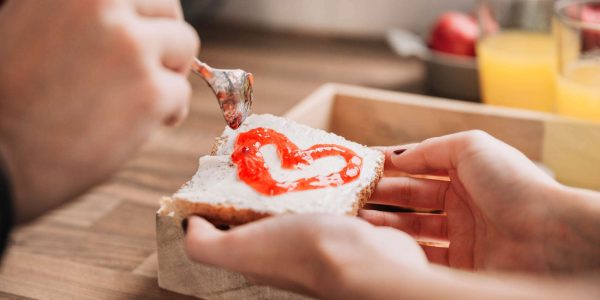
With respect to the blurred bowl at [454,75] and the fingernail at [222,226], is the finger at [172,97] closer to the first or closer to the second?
the fingernail at [222,226]

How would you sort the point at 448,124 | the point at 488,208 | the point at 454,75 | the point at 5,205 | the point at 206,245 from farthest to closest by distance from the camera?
the point at 454,75 → the point at 448,124 → the point at 488,208 → the point at 206,245 → the point at 5,205

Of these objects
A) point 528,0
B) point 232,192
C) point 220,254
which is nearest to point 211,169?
point 232,192

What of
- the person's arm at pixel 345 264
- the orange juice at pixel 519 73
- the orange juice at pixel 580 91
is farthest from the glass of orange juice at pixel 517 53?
the person's arm at pixel 345 264

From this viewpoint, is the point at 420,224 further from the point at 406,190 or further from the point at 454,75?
the point at 454,75

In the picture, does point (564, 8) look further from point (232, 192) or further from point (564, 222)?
point (232, 192)

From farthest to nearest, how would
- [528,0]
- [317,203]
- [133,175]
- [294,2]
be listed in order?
1. [294,2]
2. [528,0]
3. [133,175]
4. [317,203]

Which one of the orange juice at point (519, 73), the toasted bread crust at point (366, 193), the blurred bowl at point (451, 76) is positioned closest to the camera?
the toasted bread crust at point (366, 193)

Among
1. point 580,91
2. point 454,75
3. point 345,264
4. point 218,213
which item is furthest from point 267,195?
point 454,75
